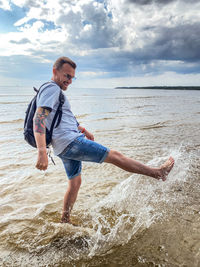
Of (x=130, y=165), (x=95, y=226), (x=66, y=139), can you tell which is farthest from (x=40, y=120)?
(x=95, y=226)

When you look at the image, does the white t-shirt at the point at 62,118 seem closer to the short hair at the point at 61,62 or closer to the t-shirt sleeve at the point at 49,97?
the t-shirt sleeve at the point at 49,97

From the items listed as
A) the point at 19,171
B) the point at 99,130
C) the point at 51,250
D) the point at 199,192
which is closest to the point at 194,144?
the point at 199,192

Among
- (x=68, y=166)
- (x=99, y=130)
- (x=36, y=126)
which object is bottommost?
(x=99, y=130)

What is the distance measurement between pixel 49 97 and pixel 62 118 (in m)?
0.34

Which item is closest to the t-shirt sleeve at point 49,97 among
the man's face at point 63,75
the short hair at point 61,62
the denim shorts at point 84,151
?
the man's face at point 63,75

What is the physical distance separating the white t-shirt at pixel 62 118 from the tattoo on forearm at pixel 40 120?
7 cm

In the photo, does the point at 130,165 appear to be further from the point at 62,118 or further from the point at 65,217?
the point at 65,217

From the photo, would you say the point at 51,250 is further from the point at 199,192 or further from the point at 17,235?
the point at 199,192

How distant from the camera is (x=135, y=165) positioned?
9.89 feet

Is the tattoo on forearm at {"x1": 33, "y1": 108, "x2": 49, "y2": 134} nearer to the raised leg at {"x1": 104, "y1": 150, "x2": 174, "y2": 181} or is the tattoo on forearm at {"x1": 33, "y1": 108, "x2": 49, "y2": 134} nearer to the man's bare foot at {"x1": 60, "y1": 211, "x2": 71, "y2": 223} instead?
the raised leg at {"x1": 104, "y1": 150, "x2": 174, "y2": 181}

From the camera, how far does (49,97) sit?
2.60 m

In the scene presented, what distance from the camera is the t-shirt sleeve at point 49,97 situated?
256 cm

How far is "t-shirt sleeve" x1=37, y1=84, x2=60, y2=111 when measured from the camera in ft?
8.41

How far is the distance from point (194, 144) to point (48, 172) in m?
5.48
